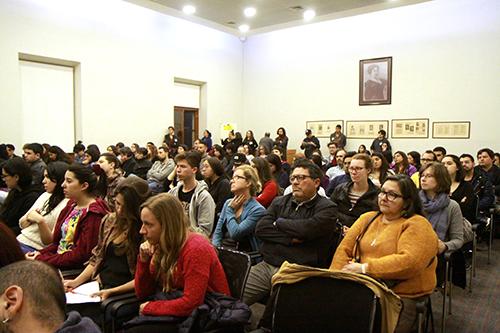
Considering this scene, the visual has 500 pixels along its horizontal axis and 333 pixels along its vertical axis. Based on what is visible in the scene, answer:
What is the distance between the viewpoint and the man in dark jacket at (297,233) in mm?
2832

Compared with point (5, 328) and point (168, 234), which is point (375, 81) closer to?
point (168, 234)

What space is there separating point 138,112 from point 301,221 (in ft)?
36.7

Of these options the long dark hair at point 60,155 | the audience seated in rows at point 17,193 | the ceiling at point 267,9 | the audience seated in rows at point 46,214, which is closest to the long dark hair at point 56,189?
the audience seated in rows at point 46,214

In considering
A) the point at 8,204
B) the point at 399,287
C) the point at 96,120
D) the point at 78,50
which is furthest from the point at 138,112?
the point at 399,287

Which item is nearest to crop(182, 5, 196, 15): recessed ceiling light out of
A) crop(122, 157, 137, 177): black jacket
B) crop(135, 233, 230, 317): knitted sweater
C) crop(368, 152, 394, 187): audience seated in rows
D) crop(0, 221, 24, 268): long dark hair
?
crop(122, 157, 137, 177): black jacket

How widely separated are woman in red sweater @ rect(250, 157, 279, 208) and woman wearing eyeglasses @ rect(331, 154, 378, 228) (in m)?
0.71

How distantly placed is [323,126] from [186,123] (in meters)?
4.89

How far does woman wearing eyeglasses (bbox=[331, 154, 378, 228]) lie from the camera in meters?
3.75

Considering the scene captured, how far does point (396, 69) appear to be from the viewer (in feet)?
41.1

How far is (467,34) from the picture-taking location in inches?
445

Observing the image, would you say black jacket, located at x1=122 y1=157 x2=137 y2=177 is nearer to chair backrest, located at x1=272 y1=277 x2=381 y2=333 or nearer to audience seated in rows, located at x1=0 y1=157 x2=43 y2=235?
audience seated in rows, located at x1=0 y1=157 x2=43 y2=235

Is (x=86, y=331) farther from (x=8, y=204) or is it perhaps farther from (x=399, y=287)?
(x=8, y=204)

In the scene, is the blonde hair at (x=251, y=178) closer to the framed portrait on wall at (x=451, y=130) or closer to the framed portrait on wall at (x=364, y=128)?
the framed portrait on wall at (x=451, y=130)

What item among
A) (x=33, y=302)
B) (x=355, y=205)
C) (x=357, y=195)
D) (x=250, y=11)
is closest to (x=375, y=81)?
(x=250, y=11)
